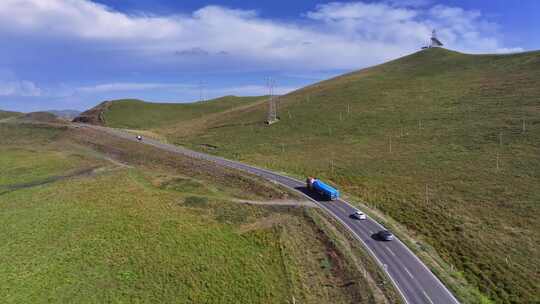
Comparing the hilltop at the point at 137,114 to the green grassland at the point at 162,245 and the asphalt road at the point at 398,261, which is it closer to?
the green grassland at the point at 162,245

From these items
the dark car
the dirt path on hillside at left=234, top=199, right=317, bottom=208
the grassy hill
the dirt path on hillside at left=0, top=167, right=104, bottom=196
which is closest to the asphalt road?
the dark car

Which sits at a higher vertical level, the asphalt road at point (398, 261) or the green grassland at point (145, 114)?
the green grassland at point (145, 114)

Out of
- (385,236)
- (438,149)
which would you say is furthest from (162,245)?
(438,149)

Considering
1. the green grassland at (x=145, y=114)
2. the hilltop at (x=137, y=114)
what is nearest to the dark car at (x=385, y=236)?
the hilltop at (x=137, y=114)

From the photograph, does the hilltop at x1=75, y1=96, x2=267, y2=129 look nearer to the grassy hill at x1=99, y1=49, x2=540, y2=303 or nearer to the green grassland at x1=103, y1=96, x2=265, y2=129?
the green grassland at x1=103, y1=96, x2=265, y2=129

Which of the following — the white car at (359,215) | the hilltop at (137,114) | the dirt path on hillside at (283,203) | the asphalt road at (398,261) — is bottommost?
the asphalt road at (398,261)

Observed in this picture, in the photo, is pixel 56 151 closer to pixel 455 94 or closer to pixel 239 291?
pixel 239 291
